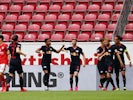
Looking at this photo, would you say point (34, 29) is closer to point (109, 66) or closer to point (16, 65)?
point (109, 66)

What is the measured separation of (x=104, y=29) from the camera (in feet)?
83.1

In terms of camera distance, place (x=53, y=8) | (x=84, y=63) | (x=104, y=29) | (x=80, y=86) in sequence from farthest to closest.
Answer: (x=53, y=8) → (x=104, y=29) → (x=80, y=86) → (x=84, y=63)

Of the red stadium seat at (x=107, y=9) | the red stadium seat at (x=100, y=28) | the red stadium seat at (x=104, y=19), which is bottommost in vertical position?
the red stadium seat at (x=100, y=28)

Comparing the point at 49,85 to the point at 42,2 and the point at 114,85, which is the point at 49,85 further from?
the point at 42,2

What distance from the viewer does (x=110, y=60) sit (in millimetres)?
20406

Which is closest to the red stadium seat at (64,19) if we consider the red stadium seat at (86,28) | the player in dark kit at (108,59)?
the red stadium seat at (86,28)

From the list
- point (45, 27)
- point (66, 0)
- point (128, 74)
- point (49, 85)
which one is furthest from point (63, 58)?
point (66, 0)

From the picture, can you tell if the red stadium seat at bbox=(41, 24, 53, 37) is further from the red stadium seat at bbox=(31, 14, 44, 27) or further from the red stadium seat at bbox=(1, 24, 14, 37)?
the red stadium seat at bbox=(1, 24, 14, 37)

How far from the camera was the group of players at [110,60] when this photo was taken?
789 inches

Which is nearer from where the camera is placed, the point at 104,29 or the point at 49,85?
the point at 49,85

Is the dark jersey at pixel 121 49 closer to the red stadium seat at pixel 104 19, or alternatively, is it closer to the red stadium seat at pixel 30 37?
the red stadium seat at pixel 104 19

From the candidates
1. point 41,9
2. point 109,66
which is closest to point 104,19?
point 41,9

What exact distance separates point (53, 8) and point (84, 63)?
776 cm

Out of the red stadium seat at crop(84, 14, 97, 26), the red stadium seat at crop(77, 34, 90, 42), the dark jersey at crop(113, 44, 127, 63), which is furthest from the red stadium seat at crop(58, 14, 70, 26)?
the dark jersey at crop(113, 44, 127, 63)
